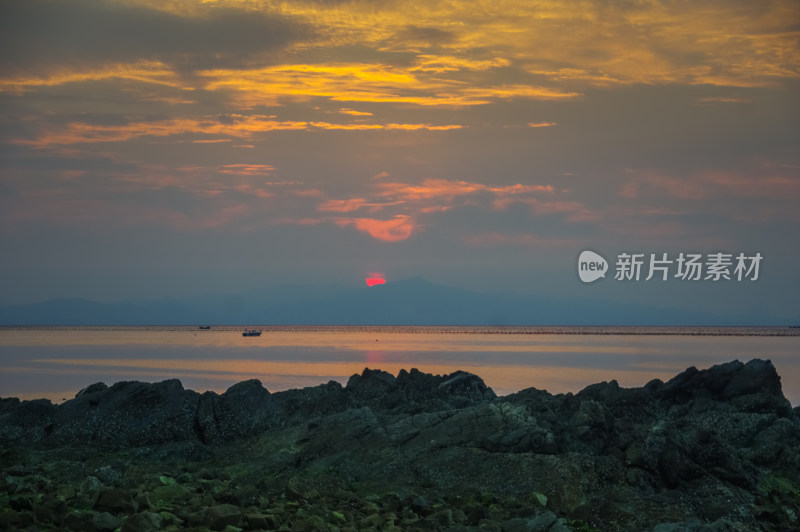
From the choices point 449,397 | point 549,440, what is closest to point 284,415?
point 449,397

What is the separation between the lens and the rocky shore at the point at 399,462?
17141mm

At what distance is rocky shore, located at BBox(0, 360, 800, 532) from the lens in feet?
56.2

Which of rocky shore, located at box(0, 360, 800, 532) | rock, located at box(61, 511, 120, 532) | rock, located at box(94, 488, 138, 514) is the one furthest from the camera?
rocky shore, located at box(0, 360, 800, 532)

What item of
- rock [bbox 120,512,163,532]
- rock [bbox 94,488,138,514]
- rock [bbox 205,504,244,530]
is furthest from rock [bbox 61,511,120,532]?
rock [bbox 205,504,244,530]

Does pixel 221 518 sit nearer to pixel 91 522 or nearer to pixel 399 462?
pixel 91 522

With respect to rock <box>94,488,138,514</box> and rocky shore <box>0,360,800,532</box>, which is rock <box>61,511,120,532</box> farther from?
rock <box>94,488,138,514</box>

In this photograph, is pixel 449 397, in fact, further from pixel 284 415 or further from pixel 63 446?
pixel 63 446

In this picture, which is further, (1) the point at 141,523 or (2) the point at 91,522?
(2) the point at 91,522

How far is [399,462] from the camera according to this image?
20.9m

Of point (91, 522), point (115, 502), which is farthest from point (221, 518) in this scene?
point (115, 502)

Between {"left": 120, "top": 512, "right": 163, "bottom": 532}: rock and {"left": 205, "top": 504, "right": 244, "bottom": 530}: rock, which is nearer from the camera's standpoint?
{"left": 120, "top": 512, "right": 163, "bottom": 532}: rock

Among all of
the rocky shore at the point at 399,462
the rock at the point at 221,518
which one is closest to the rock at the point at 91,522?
the rocky shore at the point at 399,462

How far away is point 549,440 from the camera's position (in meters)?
20.7

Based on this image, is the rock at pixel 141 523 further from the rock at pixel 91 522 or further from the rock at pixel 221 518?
the rock at pixel 221 518
